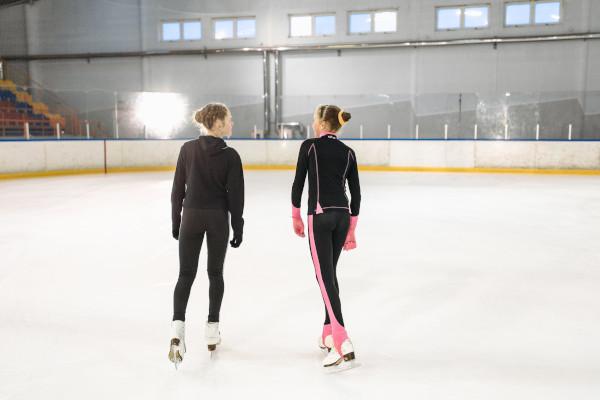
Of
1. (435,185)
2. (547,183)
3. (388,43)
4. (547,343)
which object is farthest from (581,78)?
(547,343)

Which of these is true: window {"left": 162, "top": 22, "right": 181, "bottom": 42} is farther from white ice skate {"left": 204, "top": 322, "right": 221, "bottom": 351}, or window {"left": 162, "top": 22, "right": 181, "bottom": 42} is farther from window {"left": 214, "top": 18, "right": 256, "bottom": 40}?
white ice skate {"left": 204, "top": 322, "right": 221, "bottom": 351}

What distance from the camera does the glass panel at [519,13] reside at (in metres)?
17.8

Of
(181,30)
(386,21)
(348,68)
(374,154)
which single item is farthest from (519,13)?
(181,30)

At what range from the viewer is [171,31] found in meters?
20.5

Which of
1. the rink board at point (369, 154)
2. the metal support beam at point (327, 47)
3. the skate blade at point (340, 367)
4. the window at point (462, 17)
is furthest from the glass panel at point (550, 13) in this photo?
the skate blade at point (340, 367)

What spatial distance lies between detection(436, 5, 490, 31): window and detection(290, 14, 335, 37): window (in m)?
3.62

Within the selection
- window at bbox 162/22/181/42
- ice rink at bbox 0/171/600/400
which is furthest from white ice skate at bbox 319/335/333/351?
window at bbox 162/22/181/42

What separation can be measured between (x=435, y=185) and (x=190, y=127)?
24.9 ft

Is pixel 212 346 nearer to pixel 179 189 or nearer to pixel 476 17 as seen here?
pixel 179 189

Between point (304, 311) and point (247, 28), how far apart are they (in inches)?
708

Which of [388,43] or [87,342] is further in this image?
[388,43]

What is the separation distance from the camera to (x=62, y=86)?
2131 cm

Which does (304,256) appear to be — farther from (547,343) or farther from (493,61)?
(493,61)

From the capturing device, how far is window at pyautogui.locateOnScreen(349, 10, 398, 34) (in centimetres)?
1892
